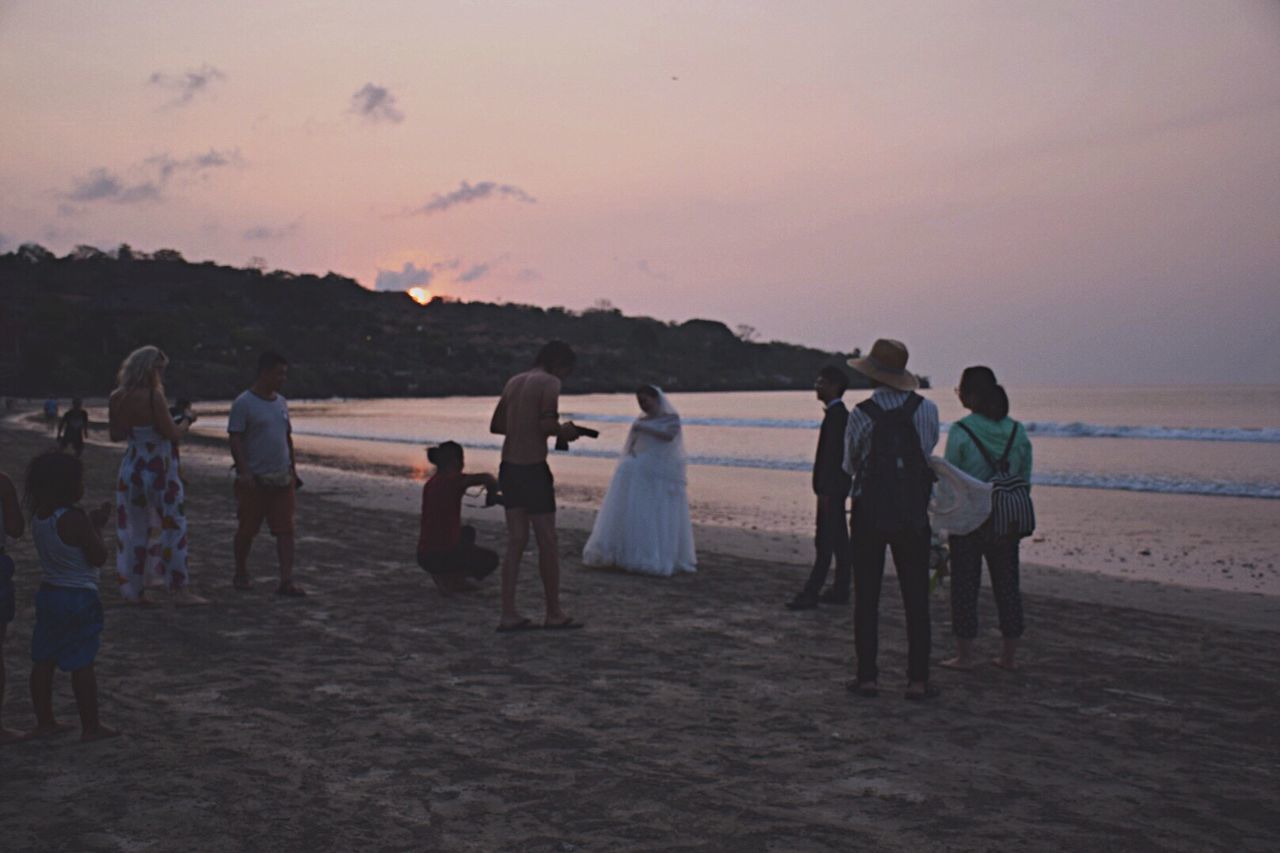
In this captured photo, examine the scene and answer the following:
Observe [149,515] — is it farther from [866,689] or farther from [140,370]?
[866,689]

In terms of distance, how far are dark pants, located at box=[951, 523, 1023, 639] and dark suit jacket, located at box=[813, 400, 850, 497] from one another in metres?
1.69

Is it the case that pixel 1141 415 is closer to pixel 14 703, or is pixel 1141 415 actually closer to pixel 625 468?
pixel 625 468

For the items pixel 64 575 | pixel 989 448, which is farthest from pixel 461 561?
pixel 989 448

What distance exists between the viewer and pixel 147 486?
679cm

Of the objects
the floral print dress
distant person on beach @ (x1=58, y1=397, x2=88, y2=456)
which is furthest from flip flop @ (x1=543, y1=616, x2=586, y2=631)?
distant person on beach @ (x1=58, y1=397, x2=88, y2=456)

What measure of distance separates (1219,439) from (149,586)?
3578cm

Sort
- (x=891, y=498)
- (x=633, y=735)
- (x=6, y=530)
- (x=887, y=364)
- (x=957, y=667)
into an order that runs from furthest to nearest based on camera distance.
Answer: (x=957, y=667)
(x=887, y=364)
(x=891, y=498)
(x=633, y=735)
(x=6, y=530)

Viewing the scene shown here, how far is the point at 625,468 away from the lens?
29.2ft

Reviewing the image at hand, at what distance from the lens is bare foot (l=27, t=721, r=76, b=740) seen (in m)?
4.24

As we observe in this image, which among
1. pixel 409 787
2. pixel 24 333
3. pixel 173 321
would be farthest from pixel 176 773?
pixel 173 321

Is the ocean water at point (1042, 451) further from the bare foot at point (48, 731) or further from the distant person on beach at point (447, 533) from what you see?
the bare foot at point (48, 731)

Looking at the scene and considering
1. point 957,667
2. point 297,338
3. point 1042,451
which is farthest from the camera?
point 297,338

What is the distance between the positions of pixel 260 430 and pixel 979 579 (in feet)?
16.5

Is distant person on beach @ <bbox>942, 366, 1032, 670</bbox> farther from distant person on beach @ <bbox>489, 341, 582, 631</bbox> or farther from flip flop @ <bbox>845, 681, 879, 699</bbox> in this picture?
distant person on beach @ <bbox>489, 341, 582, 631</bbox>
